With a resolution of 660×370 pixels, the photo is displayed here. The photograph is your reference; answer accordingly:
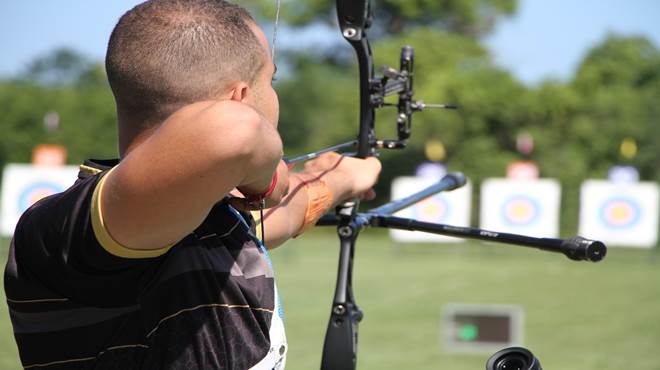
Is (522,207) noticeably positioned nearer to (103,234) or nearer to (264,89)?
(264,89)

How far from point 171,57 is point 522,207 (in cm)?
1295

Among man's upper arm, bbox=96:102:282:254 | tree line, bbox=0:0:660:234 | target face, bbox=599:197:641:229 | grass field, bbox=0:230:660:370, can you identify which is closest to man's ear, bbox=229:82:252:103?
man's upper arm, bbox=96:102:282:254

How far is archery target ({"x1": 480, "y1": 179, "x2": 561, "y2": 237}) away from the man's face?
1225 cm

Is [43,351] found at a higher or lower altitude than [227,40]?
lower

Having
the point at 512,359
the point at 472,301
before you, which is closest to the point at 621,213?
the point at 472,301

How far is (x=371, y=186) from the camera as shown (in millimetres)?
1846

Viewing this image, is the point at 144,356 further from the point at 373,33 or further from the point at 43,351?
the point at 373,33

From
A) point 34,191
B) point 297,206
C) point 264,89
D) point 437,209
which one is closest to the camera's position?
point 264,89

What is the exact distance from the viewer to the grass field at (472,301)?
5.54 metres

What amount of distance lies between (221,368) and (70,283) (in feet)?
0.72

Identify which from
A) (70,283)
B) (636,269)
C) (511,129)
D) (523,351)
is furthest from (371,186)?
(511,129)

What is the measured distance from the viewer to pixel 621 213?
518 inches

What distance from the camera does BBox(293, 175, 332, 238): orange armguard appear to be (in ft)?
5.52

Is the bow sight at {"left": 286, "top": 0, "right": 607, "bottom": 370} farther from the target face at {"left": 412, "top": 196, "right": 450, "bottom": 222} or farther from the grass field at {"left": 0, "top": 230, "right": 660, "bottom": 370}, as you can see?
the target face at {"left": 412, "top": 196, "right": 450, "bottom": 222}
